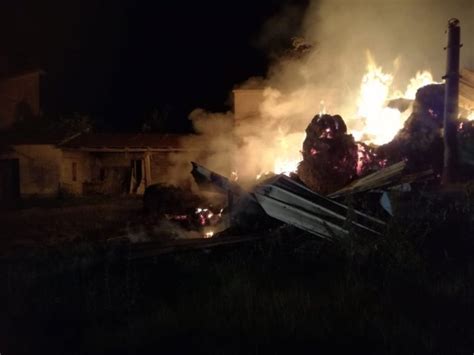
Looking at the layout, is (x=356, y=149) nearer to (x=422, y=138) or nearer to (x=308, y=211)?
(x=422, y=138)

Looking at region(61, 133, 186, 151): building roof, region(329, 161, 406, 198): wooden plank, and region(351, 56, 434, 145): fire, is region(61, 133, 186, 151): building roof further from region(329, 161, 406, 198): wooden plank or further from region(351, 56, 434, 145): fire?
region(329, 161, 406, 198): wooden plank

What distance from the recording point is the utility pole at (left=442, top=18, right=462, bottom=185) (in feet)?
38.6

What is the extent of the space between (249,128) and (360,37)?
17.9 ft

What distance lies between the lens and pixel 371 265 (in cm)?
658

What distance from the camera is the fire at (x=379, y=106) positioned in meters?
15.7

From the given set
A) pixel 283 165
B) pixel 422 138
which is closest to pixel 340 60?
pixel 283 165

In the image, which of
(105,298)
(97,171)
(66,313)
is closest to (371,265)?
(105,298)

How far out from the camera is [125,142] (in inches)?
987

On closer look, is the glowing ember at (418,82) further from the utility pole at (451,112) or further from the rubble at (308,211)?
the rubble at (308,211)

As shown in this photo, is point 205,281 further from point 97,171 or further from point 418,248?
point 97,171

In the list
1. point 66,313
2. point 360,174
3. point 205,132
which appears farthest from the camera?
point 205,132

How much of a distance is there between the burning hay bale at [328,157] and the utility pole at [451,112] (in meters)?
2.22

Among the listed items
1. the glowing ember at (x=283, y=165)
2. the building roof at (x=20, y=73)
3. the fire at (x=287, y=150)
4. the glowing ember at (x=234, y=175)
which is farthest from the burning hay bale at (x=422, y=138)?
the building roof at (x=20, y=73)

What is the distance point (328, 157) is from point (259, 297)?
7.86 meters
